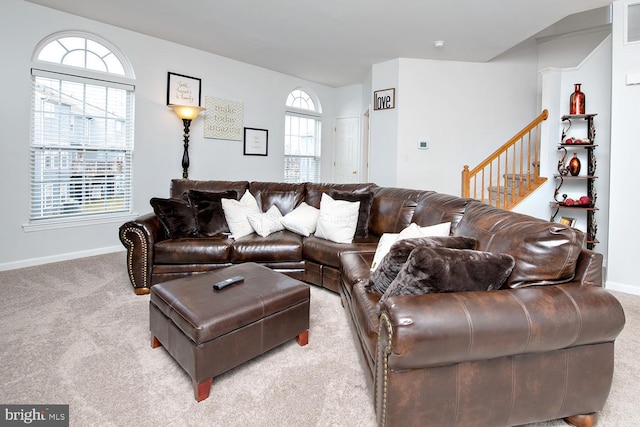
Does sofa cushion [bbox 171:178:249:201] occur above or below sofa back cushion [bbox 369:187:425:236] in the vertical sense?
above

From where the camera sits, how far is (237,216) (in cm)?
338

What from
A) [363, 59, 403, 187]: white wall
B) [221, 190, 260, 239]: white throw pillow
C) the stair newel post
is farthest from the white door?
[221, 190, 260, 239]: white throw pillow

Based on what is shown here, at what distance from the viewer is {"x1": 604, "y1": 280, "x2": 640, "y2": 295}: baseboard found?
127 inches

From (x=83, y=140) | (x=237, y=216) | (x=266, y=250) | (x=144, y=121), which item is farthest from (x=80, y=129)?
(x=266, y=250)

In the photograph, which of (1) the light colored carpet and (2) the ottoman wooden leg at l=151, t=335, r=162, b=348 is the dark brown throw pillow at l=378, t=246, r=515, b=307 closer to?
(1) the light colored carpet

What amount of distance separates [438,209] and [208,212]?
2103 millimetres

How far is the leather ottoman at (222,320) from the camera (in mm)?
1634

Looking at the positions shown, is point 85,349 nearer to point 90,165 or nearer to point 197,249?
point 197,249

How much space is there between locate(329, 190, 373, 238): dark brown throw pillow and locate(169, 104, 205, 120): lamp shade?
2332 mm

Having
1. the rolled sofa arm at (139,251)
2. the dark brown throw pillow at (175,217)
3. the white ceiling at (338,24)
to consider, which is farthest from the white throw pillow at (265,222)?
the white ceiling at (338,24)

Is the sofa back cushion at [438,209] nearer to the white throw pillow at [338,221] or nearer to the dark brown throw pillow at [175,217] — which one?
the white throw pillow at [338,221]

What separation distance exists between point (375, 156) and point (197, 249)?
10.8 ft

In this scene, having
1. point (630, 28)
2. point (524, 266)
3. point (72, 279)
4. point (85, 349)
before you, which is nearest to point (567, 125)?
point (630, 28)

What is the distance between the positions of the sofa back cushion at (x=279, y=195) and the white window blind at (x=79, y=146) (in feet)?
5.91
